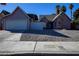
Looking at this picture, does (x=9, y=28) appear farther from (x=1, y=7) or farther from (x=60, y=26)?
(x=60, y=26)

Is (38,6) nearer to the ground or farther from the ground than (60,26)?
farther from the ground


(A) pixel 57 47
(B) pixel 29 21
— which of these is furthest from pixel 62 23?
(B) pixel 29 21

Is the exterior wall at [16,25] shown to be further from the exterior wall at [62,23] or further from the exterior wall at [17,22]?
the exterior wall at [62,23]

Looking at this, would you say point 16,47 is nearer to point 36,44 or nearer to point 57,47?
point 36,44

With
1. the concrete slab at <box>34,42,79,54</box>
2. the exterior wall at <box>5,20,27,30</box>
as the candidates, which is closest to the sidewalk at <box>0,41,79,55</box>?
the concrete slab at <box>34,42,79,54</box>

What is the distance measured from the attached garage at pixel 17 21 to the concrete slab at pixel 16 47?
284mm

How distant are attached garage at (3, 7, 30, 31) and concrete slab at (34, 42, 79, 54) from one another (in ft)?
1.55

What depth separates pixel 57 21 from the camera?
514 centimetres

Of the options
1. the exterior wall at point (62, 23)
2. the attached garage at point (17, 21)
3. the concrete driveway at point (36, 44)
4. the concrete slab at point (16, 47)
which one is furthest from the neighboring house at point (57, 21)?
the concrete slab at point (16, 47)

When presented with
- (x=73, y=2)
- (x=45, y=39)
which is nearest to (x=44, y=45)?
(x=45, y=39)

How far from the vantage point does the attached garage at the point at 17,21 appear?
201 inches

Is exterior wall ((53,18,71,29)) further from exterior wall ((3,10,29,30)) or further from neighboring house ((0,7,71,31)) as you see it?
exterior wall ((3,10,29,30))

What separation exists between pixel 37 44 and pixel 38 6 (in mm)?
755

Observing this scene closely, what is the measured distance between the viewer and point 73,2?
4926 millimetres
